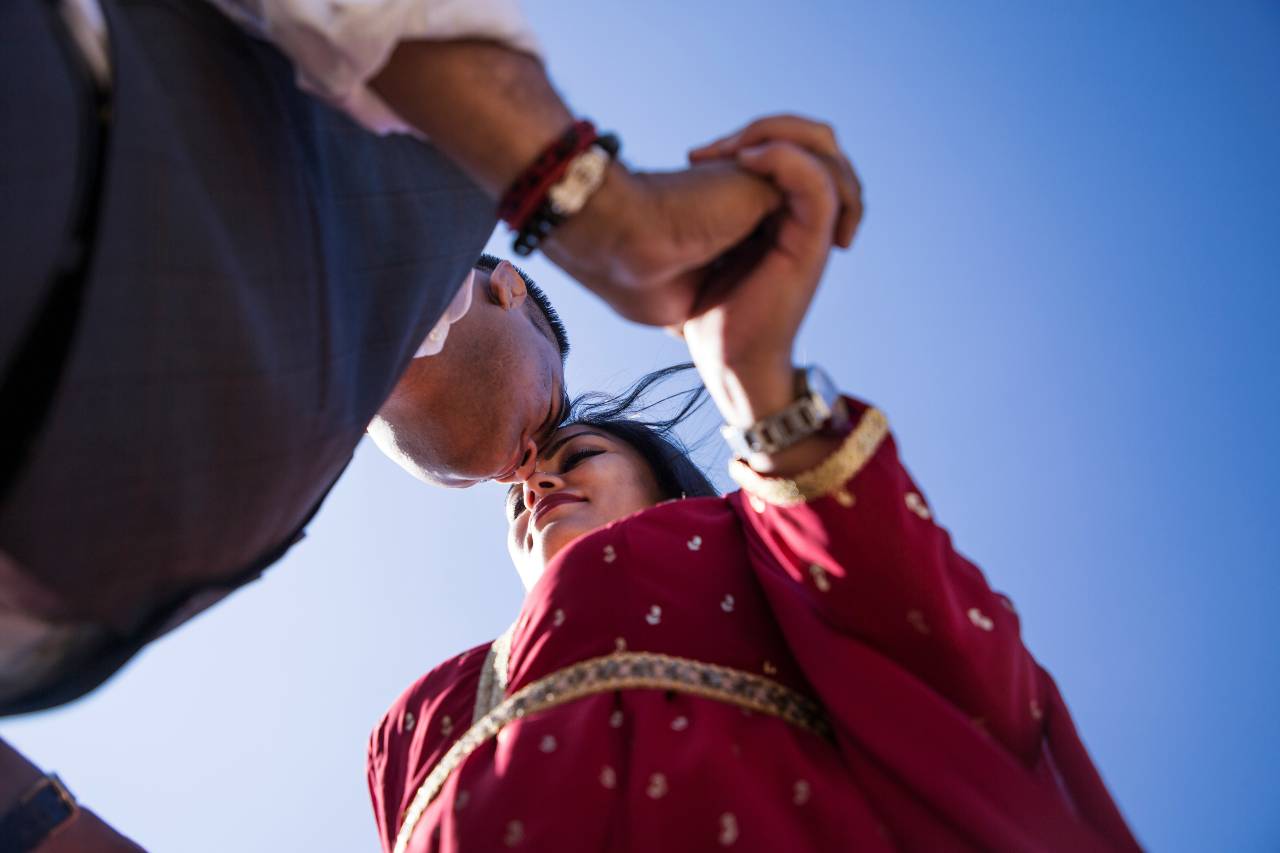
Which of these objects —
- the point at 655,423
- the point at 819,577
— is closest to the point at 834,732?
the point at 819,577

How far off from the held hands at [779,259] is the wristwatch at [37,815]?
97 centimetres

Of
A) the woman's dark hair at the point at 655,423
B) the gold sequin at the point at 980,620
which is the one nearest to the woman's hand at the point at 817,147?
the gold sequin at the point at 980,620

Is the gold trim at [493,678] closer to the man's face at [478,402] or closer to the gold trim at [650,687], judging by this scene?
the gold trim at [650,687]

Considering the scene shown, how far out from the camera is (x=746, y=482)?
999 mm

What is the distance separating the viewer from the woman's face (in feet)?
5.26

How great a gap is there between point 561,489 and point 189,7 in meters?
1.03

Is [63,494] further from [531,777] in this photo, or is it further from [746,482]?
[746,482]

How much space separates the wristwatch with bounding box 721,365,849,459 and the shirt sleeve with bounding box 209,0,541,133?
1.27 ft

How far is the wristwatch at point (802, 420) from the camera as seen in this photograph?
2.92 feet

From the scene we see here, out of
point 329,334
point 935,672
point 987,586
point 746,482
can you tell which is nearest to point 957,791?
point 935,672

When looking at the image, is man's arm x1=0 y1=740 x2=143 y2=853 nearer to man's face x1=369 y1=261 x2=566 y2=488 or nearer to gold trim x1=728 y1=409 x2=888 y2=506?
man's face x1=369 y1=261 x2=566 y2=488

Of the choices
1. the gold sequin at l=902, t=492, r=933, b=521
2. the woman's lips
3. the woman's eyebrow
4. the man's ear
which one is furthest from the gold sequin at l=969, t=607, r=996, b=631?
the man's ear

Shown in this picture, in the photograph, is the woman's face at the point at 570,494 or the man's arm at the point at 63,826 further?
the woman's face at the point at 570,494

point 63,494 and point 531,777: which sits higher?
point 63,494
